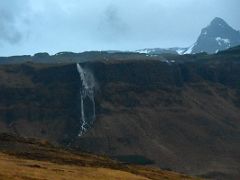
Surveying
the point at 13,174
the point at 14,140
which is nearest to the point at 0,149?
the point at 14,140

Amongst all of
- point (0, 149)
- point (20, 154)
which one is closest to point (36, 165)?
point (20, 154)

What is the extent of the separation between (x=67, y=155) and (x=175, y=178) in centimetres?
2789

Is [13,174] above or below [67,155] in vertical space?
above

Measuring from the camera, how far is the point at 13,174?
8575 cm

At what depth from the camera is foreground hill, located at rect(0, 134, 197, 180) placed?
9156 cm

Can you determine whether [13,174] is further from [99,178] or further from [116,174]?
[116,174]

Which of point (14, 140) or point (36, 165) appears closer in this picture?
point (36, 165)

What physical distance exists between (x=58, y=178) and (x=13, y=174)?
7975 mm

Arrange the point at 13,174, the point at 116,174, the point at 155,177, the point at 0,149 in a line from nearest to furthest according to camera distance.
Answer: the point at 13,174, the point at 116,174, the point at 155,177, the point at 0,149


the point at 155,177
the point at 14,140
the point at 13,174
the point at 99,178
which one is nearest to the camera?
the point at 13,174

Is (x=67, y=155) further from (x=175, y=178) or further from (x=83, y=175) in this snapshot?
(x=83, y=175)

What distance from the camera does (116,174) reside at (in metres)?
108

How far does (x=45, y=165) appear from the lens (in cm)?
10925

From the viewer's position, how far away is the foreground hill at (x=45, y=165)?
91.6 m
